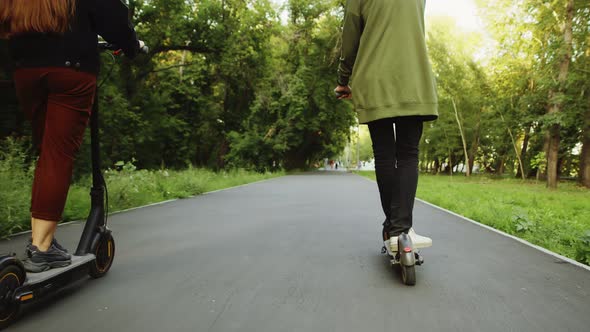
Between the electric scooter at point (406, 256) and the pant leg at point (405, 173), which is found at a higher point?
the pant leg at point (405, 173)

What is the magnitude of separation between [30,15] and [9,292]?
1.33m

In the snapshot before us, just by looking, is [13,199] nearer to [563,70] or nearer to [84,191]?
[84,191]

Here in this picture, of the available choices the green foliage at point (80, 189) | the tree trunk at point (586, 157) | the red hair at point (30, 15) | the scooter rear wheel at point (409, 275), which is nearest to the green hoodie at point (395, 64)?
the scooter rear wheel at point (409, 275)

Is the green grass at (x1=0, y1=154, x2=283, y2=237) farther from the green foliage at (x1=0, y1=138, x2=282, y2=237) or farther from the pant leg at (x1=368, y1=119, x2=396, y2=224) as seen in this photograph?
the pant leg at (x1=368, y1=119, x2=396, y2=224)

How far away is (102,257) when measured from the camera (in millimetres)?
2506

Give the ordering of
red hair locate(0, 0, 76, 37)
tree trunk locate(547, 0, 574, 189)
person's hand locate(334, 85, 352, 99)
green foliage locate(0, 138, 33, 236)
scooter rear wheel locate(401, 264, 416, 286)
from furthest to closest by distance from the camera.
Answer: tree trunk locate(547, 0, 574, 189) < green foliage locate(0, 138, 33, 236) < person's hand locate(334, 85, 352, 99) < scooter rear wheel locate(401, 264, 416, 286) < red hair locate(0, 0, 76, 37)

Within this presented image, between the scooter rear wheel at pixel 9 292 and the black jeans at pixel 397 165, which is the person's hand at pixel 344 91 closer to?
the black jeans at pixel 397 165

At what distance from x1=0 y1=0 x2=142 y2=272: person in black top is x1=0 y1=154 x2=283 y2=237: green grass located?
2108 mm

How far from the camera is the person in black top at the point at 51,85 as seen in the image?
1.97 metres

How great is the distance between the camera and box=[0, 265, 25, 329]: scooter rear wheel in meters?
1.64

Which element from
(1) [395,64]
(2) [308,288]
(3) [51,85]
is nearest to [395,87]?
(1) [395,64]

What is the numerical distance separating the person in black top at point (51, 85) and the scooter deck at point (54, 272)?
3cm

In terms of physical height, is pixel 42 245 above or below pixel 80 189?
above

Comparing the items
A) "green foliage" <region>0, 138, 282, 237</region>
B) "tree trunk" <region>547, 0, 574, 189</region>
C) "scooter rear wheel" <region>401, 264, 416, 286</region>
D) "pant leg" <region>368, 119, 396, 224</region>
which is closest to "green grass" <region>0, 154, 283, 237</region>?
"green foliage" <region>0, 138, 282, 237</region>
